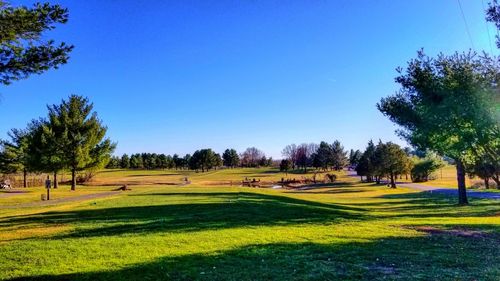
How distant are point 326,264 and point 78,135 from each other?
5061cm

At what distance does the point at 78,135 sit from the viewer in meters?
54.3

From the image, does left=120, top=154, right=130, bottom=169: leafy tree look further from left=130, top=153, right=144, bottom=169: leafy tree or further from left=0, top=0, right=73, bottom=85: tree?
left=0, top=0, right=73, bottom=85: tree

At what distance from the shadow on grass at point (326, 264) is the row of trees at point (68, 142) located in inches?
1840

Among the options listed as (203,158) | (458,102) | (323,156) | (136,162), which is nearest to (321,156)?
(323,156)

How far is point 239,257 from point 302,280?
9.18 ft

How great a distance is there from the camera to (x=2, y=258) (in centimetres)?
1159

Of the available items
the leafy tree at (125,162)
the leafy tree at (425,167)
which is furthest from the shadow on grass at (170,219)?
the leafy tree at (125,162)

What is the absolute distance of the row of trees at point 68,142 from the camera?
52125 millimetres

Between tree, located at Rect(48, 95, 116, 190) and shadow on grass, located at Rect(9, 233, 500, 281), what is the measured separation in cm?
4713

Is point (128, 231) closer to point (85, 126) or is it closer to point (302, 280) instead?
point (302, 280)

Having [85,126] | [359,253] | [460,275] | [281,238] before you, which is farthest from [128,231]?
[85,126]

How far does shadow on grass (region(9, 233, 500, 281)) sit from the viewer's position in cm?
908

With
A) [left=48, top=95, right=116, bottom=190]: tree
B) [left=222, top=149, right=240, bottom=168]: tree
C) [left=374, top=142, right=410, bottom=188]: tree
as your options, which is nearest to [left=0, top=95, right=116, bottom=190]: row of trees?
[left=48, top=95, right=116, bottom=190]: tree

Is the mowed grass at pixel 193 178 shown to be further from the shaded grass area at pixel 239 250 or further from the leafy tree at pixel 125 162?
the shaded grass area at pixel 239 250
